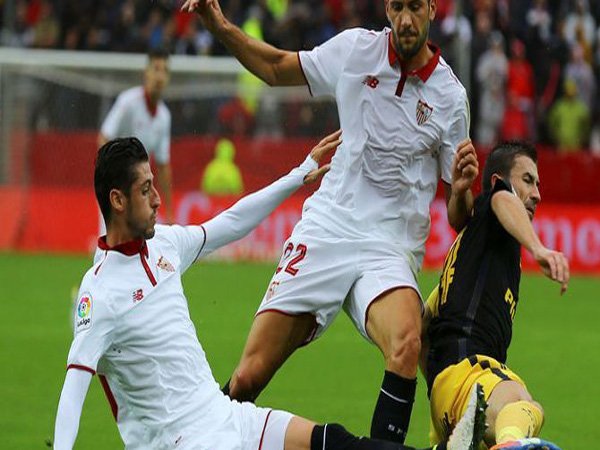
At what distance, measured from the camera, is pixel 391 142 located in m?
7.83

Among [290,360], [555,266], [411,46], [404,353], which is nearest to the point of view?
[555,266]

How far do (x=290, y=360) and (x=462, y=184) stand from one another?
5408 mm

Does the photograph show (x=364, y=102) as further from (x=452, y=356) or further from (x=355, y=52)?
(x=452, y=356)

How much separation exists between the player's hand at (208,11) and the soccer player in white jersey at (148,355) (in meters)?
1.32

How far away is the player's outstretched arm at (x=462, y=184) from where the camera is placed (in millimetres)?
7324

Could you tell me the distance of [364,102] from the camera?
312 inches

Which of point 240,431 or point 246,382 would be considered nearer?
point 240,431

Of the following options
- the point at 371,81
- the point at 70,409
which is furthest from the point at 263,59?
the point at 70,409

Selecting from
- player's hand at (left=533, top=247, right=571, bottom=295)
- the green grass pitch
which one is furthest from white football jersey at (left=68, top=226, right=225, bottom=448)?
the green grass pitch

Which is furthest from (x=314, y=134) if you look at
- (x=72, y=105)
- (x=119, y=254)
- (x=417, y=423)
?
(x=119, y=254)

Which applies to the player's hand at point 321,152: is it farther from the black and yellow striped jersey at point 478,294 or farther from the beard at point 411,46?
the black and yellow striped jersey at point 478,294

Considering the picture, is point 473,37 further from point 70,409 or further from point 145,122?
point 70,409

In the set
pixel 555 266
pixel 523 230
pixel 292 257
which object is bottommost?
pixel 292 257

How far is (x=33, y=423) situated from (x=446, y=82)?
3.38 metres
